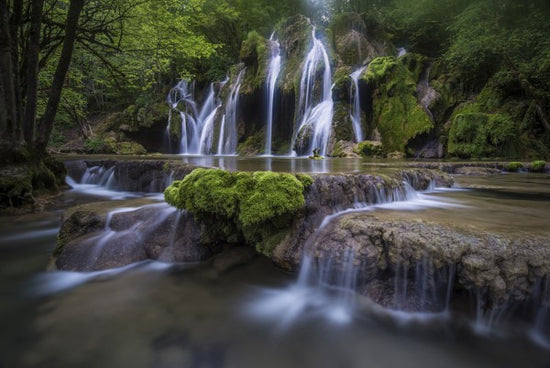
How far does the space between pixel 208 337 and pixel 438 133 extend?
550 inches

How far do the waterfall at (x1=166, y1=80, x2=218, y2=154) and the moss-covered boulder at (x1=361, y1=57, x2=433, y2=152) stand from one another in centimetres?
1132

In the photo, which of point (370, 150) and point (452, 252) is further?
point (370, 150)

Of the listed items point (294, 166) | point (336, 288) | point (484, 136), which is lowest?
point (336, 288)

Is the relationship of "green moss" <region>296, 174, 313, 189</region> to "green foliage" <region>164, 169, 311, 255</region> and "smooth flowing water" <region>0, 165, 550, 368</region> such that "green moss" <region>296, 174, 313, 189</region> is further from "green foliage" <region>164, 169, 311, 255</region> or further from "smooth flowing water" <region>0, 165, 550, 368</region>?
"smooth flowing water" <region>0, 165, 550, 368</region>

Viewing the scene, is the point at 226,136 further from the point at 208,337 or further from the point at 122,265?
Result: the point at 208,337

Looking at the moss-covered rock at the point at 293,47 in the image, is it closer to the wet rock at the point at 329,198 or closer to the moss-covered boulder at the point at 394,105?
the moss-covered boulder at the point at 394,105

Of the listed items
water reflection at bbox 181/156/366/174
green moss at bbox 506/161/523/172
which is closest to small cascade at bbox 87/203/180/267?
water reflection at bbox 181/156/366/174

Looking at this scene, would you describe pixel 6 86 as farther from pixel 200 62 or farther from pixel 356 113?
pixel 200 62

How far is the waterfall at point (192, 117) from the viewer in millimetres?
20328

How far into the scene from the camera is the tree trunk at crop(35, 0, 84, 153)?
5.66m

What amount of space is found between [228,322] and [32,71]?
7343 millimetres

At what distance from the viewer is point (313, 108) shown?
49.5ft

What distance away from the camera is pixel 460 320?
2.29m

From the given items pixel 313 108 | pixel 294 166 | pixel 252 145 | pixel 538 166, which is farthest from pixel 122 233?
pixel 252 145
